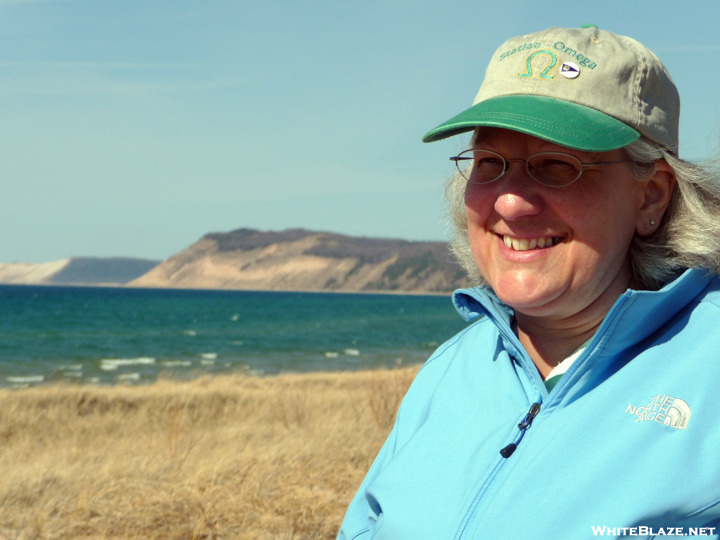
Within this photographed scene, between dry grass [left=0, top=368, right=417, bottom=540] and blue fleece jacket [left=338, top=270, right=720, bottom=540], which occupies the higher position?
blue fleece jacket [left=338, top=270, right=720, bottom=540]

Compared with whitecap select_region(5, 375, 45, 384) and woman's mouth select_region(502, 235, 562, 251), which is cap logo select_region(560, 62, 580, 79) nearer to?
woman's mouth select_region(502, 235, 562, 251)

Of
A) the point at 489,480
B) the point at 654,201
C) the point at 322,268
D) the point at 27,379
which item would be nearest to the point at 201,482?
the point at 489,480

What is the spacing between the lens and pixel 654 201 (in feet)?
5.63

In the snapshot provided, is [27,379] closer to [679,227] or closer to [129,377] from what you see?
[129,377]

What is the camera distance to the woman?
1.33 meters

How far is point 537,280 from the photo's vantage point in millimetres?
1669

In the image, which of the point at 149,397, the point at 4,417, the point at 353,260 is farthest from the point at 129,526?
the point at 353,260

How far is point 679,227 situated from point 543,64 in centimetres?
53

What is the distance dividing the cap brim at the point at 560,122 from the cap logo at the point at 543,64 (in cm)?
6

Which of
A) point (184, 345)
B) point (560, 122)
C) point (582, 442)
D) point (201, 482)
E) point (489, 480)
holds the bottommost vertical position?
point (184, 345)

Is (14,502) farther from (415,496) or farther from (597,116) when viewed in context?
(597,116)

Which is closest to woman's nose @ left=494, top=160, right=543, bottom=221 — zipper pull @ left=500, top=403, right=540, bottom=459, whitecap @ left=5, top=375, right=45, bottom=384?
zipper pull @ left=500, top=403, right=540, bottom=459

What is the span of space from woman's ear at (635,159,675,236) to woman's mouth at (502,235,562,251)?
0.76ft

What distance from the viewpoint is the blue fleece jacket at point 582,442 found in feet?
4.23
